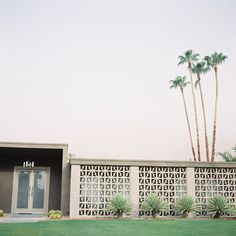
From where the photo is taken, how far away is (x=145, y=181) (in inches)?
598

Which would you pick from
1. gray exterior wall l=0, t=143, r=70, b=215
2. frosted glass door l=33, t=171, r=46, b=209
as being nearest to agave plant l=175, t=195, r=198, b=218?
gray exterior wall l=0, t=143, r=70, b=215

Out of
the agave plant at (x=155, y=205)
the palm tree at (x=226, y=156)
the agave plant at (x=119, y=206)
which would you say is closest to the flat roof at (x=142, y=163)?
the agave plant at (x=155, y=205)

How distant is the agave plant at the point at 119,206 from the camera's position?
13.8 meters

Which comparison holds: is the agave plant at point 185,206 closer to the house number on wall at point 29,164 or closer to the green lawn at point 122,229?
the green lawn at point 122,229

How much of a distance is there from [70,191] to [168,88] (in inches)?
695

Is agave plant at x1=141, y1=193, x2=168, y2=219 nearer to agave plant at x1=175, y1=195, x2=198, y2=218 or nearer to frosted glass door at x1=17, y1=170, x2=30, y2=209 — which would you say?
agave plant at x1=175, y1=195, x2=198, y2=218

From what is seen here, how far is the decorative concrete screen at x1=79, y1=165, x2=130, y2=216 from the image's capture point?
48.2 ft

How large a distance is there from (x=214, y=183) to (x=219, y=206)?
3.65 feet

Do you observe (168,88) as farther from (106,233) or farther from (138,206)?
(106,233)

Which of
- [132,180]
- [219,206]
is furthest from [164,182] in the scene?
[219,206]

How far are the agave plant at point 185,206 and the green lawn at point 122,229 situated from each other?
1.83 metres

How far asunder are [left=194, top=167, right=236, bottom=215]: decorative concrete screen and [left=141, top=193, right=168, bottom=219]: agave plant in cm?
167

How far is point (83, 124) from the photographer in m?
27.5

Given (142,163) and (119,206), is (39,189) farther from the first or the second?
(142,163)
